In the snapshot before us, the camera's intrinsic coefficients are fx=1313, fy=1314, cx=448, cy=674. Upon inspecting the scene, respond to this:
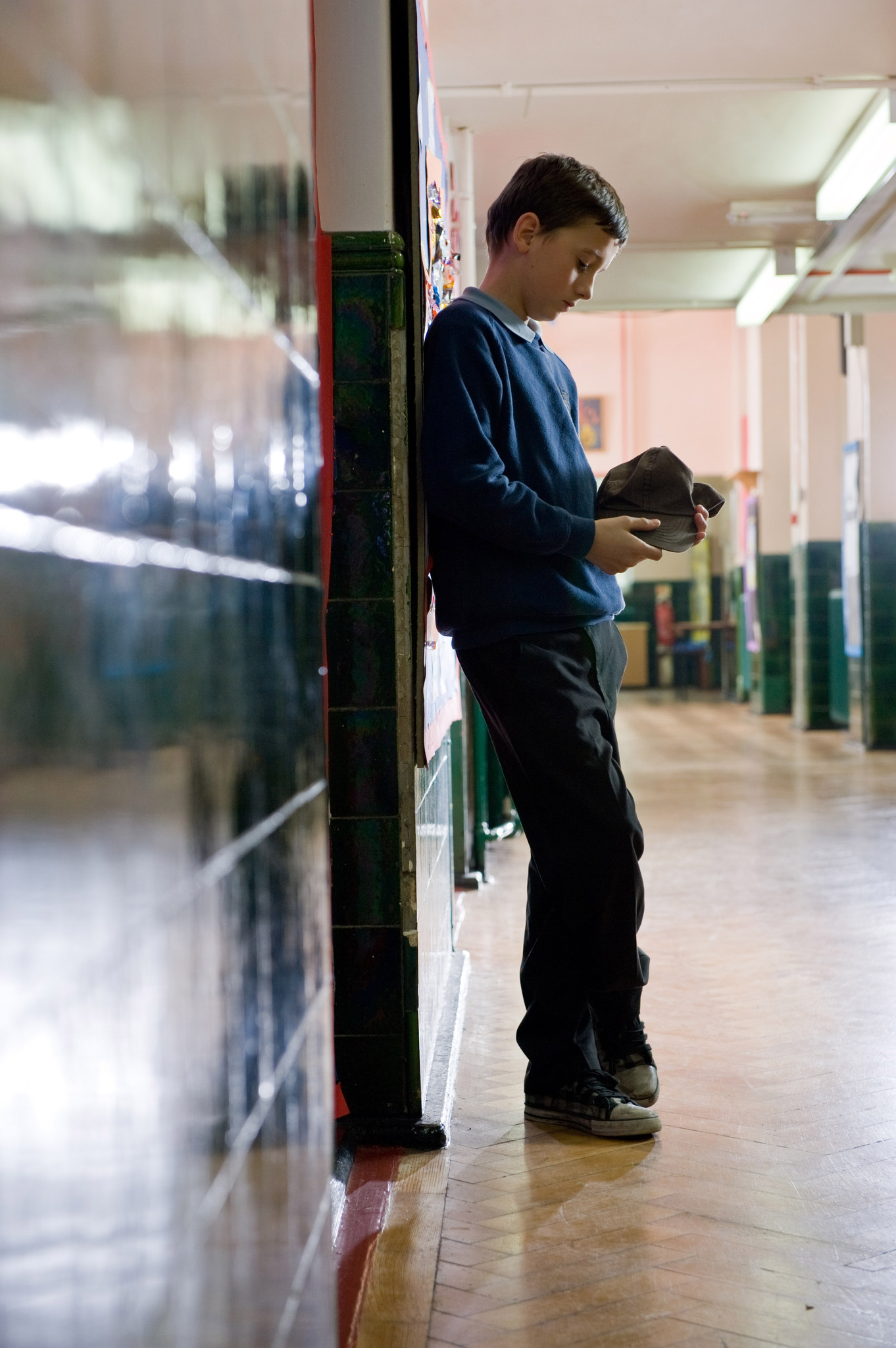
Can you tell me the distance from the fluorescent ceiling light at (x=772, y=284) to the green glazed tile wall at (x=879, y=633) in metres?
1.62

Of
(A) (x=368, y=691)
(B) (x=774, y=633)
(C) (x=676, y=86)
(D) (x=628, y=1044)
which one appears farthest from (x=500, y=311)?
(B) (x=774, y=633)

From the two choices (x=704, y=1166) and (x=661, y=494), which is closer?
(x=704, y=1166)

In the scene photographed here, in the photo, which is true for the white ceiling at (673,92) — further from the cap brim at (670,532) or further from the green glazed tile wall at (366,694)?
the cap brim at (670,532)

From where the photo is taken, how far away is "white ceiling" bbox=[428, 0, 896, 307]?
4.48 metres

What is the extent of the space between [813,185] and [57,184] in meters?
6.45

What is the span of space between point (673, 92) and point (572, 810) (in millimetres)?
4034

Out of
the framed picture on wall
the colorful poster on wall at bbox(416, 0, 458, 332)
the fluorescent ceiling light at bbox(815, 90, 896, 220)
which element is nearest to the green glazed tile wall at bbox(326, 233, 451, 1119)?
the colorful poster on wall at bbox(416, 0, 458, 332)

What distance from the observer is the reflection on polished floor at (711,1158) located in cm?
150

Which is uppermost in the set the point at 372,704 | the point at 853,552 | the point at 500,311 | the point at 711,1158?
the point at 853,552

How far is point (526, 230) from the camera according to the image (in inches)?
82.0

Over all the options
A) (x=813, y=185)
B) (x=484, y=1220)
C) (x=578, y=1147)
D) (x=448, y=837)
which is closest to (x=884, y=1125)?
(x=578, y=1147)

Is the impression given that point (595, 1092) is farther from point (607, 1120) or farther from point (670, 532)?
point (670, 532)

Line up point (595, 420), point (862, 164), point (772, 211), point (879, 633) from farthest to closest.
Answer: point (595, 420), point (879, 633), point (772, 211), point (862, 164)

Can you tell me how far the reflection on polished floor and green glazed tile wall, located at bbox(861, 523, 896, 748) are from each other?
4.65 meters
